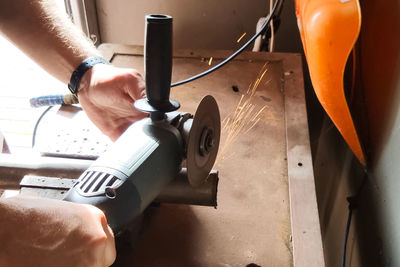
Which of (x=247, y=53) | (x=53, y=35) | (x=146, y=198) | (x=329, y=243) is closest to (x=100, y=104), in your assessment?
(x=53, y=35)

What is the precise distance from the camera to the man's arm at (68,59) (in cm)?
84

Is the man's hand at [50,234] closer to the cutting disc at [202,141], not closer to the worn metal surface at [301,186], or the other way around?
the cutting disc at [202,141]

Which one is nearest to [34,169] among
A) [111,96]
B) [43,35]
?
[111,96]

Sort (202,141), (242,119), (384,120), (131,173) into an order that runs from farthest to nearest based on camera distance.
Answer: (242,119)
(384,120)
(202,141)
(131,173)

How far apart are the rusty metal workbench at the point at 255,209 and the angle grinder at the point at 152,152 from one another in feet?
0.34

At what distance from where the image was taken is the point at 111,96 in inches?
33.5

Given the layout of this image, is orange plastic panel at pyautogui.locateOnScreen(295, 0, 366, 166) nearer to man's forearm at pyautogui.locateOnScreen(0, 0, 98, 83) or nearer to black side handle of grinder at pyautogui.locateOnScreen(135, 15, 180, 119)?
black side handle of grinder at pyautogui.locateOnScreen(135, 15, 180, 119)

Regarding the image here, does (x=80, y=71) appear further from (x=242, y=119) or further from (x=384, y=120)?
(x=384, y=120)

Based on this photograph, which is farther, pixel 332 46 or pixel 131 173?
pixel 332 46

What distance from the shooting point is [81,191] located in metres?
0.58

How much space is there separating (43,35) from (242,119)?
1.87ft

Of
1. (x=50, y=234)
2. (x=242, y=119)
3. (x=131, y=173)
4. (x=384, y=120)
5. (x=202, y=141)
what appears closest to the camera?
(x=50, y=234)

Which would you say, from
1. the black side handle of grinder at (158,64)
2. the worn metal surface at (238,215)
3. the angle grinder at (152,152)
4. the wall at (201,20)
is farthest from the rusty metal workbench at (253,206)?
the wall at (201,20)

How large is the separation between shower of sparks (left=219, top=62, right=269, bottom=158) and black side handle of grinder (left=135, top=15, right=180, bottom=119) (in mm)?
295
